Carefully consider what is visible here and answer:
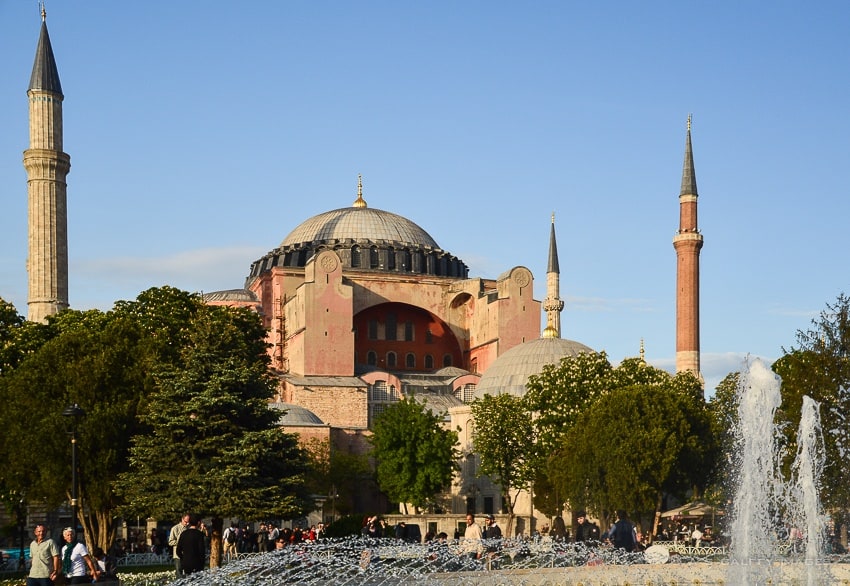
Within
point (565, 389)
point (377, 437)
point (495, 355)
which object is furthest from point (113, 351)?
point (495, 355)

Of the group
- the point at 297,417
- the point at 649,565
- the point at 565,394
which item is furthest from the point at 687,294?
the point at 649,565

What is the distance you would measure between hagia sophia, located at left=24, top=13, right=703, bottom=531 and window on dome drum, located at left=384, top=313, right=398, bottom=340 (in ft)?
0.19

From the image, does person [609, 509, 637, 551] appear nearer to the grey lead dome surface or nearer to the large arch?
the large arch

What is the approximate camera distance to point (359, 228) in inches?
2938

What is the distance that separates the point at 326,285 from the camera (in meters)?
64.0

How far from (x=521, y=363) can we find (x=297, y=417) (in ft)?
35.7

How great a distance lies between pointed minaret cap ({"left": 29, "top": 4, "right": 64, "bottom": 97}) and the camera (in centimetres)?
5238

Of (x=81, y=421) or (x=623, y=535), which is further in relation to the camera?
(x=81, y=421)

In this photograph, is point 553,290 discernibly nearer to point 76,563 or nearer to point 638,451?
point 638,451

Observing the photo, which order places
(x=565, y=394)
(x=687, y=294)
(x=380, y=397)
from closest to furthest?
(x=565, y=394)
(x=687, y=294)
(x=380, y=397)

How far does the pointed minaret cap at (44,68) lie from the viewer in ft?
172

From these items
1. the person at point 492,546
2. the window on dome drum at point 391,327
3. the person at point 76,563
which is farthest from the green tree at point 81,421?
the window on dome drum at point 391,327

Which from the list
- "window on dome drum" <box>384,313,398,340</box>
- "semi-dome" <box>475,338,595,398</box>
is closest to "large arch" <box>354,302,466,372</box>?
"window on dome drum" <box>384,313,398,340</box>

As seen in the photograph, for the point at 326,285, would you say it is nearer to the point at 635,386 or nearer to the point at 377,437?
the point at 377,437
